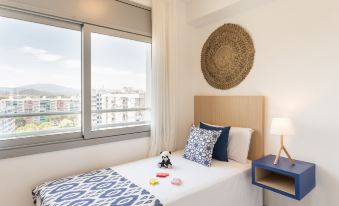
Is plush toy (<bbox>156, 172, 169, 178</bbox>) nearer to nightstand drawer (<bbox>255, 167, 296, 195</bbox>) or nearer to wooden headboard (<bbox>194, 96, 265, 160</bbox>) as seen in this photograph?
nightstand drawer (<bbox>255, 167, 296, 195</bbox>)

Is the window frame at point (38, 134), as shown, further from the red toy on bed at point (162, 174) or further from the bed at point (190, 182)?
the red toy on bed at point (162, 174)

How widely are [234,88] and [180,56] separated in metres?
0.91

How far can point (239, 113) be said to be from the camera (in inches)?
98.0

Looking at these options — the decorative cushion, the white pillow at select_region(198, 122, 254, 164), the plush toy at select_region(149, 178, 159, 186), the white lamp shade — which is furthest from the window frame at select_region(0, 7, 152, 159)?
the white lamp shade

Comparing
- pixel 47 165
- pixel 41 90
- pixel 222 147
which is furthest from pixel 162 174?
pixel 41 90

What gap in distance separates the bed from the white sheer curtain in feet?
0.95

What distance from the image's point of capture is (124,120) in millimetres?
2543

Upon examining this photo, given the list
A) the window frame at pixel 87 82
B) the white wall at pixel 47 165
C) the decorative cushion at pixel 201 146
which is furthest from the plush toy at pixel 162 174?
the window frame at pixel 87 82

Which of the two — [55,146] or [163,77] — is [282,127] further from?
[55,146]

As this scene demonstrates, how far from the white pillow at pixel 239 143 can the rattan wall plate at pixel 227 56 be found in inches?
23.9

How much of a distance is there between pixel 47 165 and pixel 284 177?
7.68 ft

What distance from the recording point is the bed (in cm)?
151

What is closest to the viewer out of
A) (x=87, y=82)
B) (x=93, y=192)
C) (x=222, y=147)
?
(x=93, y=192)

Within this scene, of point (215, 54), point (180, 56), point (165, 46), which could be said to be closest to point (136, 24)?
point (165, 46)
